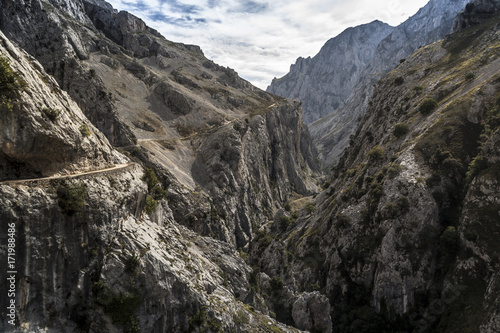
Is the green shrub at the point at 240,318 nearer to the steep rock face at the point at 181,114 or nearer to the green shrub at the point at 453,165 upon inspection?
the steep rock face at the point at 181,114

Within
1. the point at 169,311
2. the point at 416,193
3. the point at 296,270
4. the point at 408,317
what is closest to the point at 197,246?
the point at 169,311

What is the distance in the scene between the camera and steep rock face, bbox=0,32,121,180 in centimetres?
2227

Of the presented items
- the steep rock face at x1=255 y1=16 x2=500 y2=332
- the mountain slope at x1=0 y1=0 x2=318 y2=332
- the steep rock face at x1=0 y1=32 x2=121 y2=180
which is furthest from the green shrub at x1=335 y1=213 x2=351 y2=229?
the steep rock face at x1=0 y1=32 x2=121 y2=180

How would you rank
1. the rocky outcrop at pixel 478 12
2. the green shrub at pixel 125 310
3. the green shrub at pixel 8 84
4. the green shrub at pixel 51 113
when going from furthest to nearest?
the rocky outcrop at pixel 478 12 → the green shrub at pixel 51 113 → the green shrub at pixel 125 310 → the green shrub at pixel 8 84

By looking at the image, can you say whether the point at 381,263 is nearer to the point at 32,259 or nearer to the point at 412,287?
the point at 412,287

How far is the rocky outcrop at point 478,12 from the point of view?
11138 centimetres

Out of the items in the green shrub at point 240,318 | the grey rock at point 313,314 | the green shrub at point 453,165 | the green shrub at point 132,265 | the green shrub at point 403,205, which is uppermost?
the green shrub at point 453,165

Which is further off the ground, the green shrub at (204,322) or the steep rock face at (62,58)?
the steep rock face at (62,58)

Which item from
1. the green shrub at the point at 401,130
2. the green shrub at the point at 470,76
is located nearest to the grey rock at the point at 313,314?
the green shrub at the point at 401,130

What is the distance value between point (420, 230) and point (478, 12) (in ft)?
380

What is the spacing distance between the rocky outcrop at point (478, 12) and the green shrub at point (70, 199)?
15222cm

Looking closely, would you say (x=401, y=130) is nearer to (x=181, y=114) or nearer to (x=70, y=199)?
(x=70, y=199)

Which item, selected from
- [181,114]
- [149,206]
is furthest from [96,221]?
[181,114]

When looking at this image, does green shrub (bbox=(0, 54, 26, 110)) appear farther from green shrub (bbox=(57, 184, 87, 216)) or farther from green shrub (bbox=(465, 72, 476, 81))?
green shrub (bbox=(465, 72, 476, 81))
